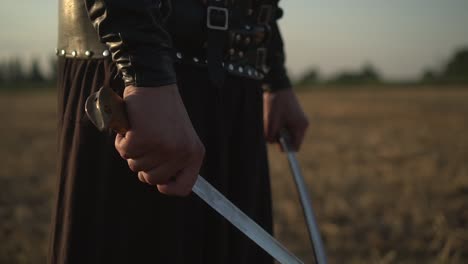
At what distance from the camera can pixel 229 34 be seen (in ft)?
3.51

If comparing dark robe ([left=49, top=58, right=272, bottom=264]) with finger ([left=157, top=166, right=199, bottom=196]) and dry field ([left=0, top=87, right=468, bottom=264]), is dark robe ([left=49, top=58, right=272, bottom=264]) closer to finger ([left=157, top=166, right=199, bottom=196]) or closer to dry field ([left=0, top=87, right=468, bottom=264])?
finger ([left=157, top=166, right=199, bottom=196])

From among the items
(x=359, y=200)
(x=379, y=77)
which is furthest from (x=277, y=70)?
(x=379, y=77)

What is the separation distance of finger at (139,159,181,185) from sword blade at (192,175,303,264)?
3.3 inches

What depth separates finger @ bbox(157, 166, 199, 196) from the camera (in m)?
0.83

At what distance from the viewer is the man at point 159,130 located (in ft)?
2.74

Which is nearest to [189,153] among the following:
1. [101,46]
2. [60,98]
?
[101,46]

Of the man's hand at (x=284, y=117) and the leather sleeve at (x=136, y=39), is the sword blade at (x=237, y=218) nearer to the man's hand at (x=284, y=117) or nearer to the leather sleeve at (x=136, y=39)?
the leather sleeve at (x=136, y=39)

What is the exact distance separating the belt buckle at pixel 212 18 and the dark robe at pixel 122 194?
0.10 metres

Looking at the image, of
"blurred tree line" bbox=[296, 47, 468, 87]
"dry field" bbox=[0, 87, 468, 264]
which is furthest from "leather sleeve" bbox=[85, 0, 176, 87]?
"blurred tree line" bbox=[296, 47, 468, 87]

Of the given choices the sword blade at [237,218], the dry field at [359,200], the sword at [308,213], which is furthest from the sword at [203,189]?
the dry field at [359,200]

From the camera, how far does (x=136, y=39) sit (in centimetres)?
84

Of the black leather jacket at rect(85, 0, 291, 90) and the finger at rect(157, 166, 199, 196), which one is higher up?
the black leather jacket at rect(85, 0, 291, 90)

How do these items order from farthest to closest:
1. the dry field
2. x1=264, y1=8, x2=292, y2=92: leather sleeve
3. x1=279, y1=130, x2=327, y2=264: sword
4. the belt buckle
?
1. the dry field
2. x1=264, y1=8, x2=292, y2=92: leather sleeve
3. x1=279, y1=130, x2=327, y2=264: sword
4. the belt buckle

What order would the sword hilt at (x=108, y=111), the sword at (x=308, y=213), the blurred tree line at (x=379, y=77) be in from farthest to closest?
1. the blurred tree line at (x=379, y=77)
2. the sword at (x=308, y=213)
3. the sword hilt at (x=108, y=111)
